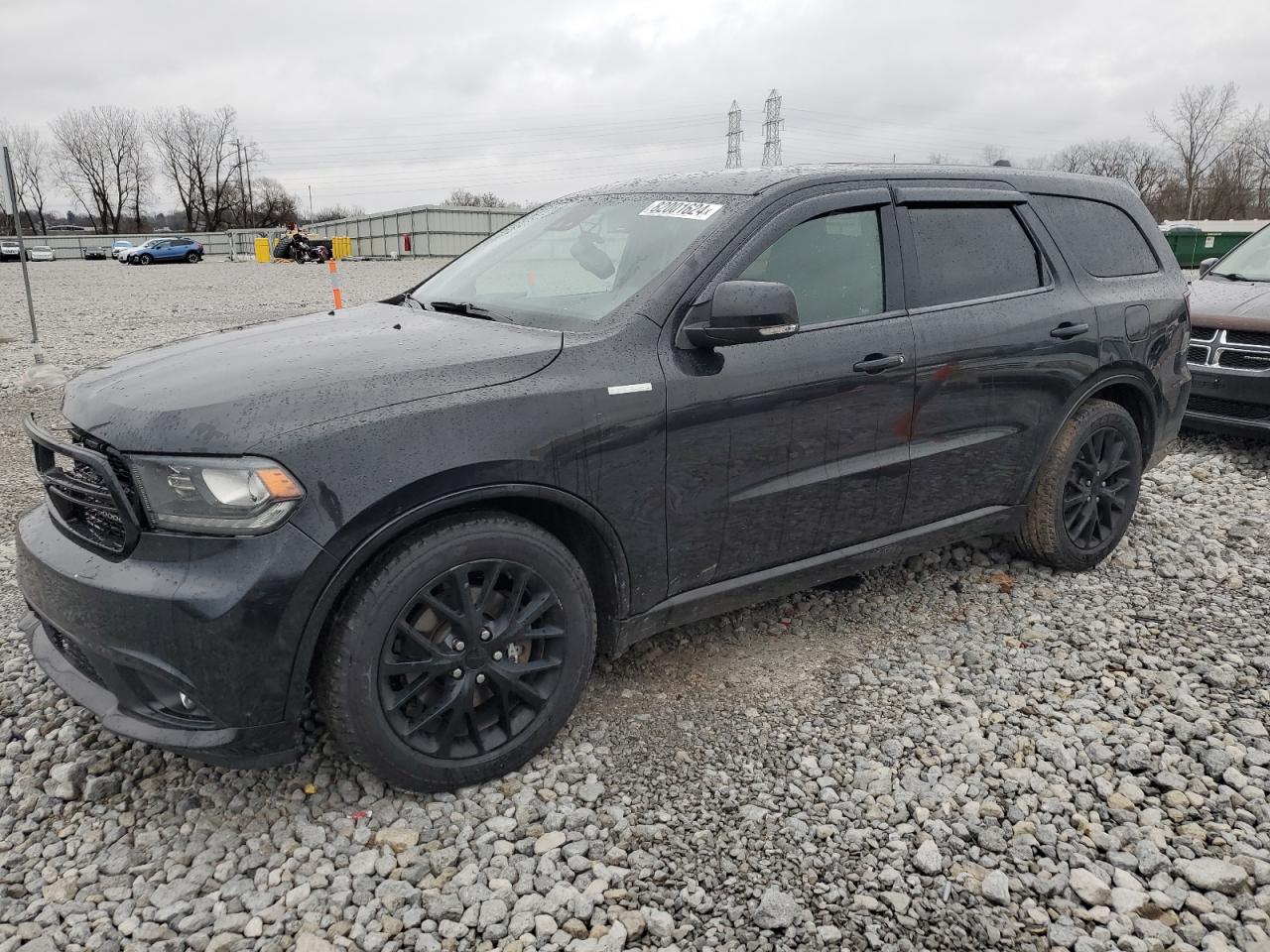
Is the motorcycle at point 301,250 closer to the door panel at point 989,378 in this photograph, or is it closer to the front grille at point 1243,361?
the front grille at point 1243,361

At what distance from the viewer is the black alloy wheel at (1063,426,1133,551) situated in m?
4.30

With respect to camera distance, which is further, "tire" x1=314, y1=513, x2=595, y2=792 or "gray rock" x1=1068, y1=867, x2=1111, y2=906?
"tire" x1=314, y1=513, x2=595, y2=792

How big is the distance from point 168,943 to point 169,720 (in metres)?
0.53

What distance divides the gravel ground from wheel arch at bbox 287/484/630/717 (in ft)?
1.55

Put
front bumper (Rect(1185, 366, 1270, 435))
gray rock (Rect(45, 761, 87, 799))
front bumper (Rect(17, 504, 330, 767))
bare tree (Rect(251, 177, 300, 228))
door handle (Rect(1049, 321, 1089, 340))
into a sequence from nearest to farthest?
front bumper (Rect(17, 504, 330, 767)), gray rock (Rect(45, 761, 87, 799)), door handle (Rect(1049, 321, 1089, 340)), front bumper (Rect(1185, 366, 1270, 435)), bare tree (Rect(251, 177, 300, 228))

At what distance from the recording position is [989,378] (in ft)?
12.3

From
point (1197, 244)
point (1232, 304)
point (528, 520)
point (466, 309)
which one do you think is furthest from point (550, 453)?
point (1197, 244)

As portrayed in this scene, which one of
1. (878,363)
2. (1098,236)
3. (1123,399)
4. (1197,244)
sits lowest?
(1123,399)

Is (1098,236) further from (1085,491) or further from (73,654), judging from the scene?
(73,654)

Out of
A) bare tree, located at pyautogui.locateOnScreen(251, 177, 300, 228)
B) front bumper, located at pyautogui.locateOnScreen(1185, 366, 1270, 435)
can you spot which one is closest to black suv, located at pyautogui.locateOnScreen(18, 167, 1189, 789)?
front bumper, located at pyautogui.locateOnScreen(1185, 366, 1270, 435)

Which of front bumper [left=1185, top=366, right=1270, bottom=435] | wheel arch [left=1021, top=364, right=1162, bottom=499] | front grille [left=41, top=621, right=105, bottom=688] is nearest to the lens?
front grille [left=41, top=621, right=105, bottom=688]

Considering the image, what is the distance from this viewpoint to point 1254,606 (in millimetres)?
4137

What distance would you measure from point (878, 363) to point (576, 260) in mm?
1185

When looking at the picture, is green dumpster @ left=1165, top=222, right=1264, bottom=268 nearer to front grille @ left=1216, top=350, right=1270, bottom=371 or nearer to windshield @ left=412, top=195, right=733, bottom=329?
front grille @ left=1216, top=350, right=1270, bottom=371
